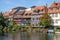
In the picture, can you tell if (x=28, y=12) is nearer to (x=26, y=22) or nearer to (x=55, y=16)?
(x=26, y=22)

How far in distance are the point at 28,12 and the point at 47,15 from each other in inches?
478

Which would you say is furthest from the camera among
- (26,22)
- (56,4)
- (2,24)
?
(26,22)

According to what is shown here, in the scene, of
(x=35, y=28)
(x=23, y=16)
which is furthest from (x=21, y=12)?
(x=35, y=28)

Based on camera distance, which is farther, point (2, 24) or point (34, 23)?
point (34, 23)

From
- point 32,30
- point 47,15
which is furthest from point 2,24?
Answer: point 47,15

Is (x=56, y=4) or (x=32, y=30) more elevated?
(x=56, y=4)

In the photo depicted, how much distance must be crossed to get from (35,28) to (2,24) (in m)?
9.52

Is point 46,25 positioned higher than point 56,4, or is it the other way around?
point 56,4

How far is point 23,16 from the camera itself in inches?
3344

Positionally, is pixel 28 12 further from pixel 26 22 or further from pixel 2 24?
pixel 2 24

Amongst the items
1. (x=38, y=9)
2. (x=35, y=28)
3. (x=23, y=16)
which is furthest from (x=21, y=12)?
(x=35, y=28)

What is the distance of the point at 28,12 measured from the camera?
8525 cm

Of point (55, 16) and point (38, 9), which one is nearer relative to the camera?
point (55, 16)

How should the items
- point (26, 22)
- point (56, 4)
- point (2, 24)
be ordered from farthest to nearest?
point (26, 22) → point (56, 4) → point (2, 24)
